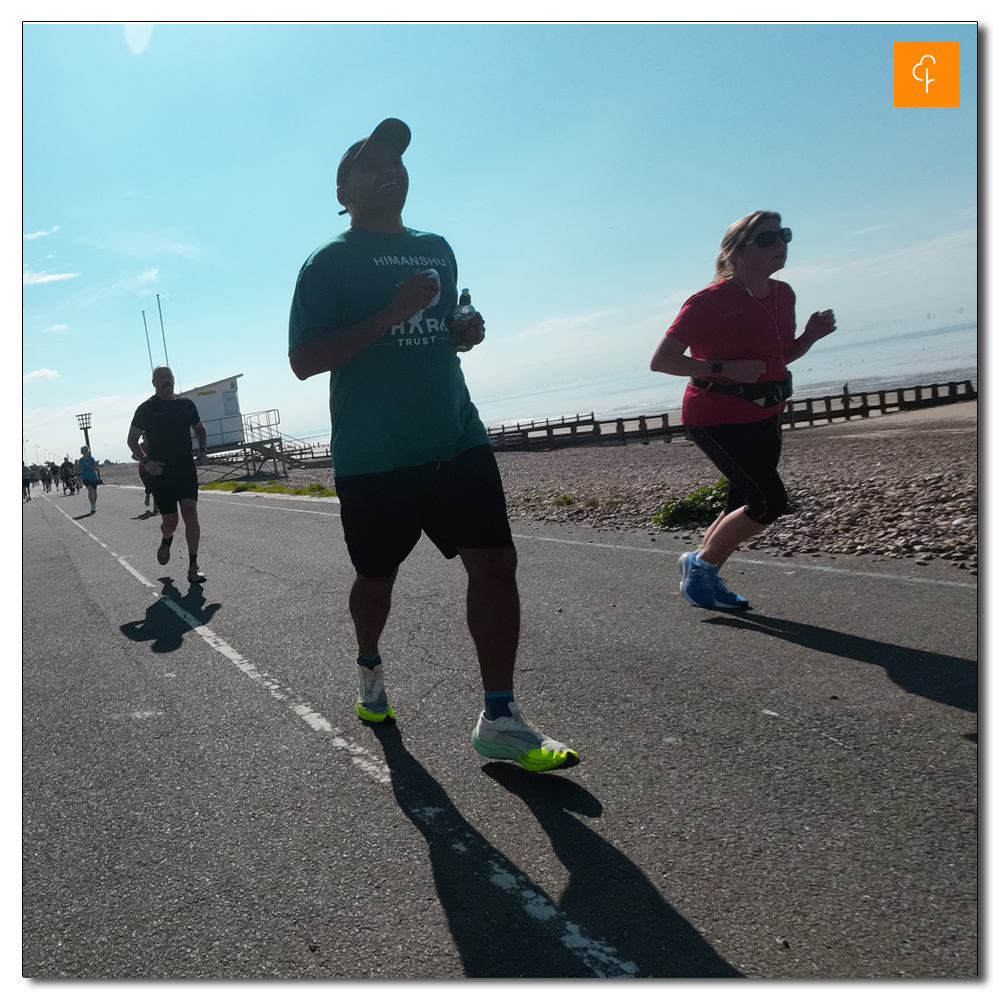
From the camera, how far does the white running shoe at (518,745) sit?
8.77 ft

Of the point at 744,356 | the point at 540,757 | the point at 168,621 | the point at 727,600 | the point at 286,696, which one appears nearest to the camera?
the point at 540,757

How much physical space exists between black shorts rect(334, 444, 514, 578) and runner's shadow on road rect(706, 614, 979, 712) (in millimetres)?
1618

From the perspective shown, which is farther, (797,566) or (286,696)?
(797,566)

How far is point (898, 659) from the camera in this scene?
11.6 feet

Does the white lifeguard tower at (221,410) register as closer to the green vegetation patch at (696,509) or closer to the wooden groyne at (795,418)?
the wooden groyne at (795,418)

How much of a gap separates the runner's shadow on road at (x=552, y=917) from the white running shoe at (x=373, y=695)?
78 cm

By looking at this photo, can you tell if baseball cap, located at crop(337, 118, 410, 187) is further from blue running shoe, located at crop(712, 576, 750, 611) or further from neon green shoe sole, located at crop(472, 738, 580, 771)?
blue running shoe, located at crop(712, 576, 750, 611)

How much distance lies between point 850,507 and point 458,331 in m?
5.39

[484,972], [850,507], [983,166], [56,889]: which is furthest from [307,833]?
[850,507]

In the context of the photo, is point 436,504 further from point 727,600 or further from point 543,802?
point 727,600

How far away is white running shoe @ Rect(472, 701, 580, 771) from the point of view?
8.77 ft

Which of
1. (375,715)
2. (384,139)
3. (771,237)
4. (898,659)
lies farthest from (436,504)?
(771,237)

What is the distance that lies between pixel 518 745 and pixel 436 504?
80cm

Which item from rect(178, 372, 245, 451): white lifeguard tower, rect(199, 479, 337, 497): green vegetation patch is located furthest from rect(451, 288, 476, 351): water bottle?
rect(178, 372, 245, 451): white lifeguard tower
